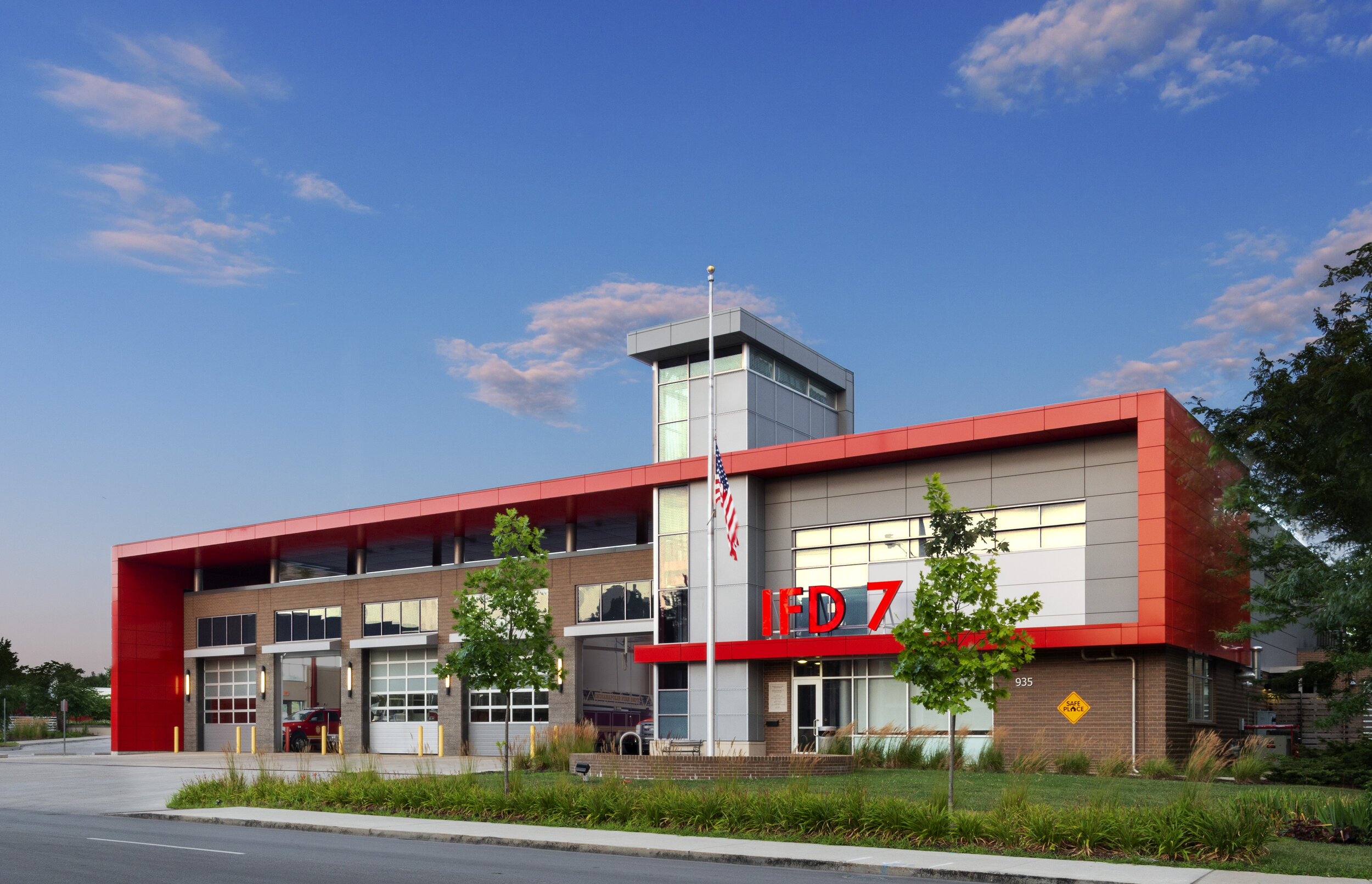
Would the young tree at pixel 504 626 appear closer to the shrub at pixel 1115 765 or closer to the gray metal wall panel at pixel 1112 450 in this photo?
the shrub at pixel 1115 765

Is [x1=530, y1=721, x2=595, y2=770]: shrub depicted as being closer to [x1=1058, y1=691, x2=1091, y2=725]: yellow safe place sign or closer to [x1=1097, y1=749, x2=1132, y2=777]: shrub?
[x1=1058, y1=691, x2=1091, y2=725]: yellow safe place sign

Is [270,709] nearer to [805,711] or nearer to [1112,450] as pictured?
[805,711]

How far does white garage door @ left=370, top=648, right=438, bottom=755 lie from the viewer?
47844mm

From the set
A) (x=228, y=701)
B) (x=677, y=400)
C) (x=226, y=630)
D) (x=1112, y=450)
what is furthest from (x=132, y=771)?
(x=1112, y=450)

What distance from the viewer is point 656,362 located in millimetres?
45875

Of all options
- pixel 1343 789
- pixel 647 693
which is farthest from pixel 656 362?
pixel 1343 789

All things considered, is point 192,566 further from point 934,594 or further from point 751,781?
point 934,594

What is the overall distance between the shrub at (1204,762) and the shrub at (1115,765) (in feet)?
4.23

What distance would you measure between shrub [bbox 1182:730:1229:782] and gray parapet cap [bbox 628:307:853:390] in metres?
20.4

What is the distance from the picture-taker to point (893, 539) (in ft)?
113

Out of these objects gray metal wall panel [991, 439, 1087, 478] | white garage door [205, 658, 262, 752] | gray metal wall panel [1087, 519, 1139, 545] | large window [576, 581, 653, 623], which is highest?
gray metal wall panel [991, 439, 1087, 478]

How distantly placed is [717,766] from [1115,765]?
9.73 meters

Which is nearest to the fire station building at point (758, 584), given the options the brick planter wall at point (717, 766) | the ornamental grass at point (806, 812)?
the brick planter wall at point (717, 766)

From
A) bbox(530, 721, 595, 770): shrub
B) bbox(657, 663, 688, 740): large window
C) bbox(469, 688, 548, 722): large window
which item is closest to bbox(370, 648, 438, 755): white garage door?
bbox(469, 688, 548, 722): large window
